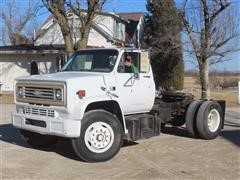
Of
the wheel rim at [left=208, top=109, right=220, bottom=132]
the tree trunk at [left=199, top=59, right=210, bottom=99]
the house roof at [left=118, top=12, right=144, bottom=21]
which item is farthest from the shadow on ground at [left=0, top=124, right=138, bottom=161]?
the house roof at [left=118, top=12, right=144, bottom=21]

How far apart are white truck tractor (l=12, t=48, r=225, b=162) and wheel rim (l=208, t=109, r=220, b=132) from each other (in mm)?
1255

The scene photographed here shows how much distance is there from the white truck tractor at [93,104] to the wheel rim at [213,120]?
1.25m

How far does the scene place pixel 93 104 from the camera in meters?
9.24

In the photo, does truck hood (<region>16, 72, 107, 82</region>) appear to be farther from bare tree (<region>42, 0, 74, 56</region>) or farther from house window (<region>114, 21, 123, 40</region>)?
house window (<region>114, 21, 123, 40</region>)

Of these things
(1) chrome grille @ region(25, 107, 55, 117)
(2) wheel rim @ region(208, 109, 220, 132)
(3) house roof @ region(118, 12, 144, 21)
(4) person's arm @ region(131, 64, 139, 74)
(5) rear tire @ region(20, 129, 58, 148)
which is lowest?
(5) rear tire @ region(20, 129, 58, 148)

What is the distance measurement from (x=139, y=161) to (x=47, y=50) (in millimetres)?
25453

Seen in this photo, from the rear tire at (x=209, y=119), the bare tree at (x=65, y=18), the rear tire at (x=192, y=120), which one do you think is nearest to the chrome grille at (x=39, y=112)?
the rear tire at (x=192, y=120)

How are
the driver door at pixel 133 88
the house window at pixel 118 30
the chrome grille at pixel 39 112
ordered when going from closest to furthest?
the chrome grille at pixel 39 112, the driver door at pixel 133 88, the house window at pixel 118 30

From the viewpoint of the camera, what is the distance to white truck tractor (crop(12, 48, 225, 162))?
29.0 ft

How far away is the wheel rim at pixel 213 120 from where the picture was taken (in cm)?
1204

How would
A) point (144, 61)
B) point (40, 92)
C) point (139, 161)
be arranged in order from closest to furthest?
point (139, 161) → point (40, 92) → point (144, 61)

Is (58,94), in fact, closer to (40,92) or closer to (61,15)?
(40,92)

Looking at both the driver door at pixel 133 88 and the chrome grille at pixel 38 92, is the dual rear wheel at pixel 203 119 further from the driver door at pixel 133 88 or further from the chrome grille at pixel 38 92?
the chrome grille at pixel 38 92

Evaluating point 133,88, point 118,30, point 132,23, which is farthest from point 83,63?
point 132,23
